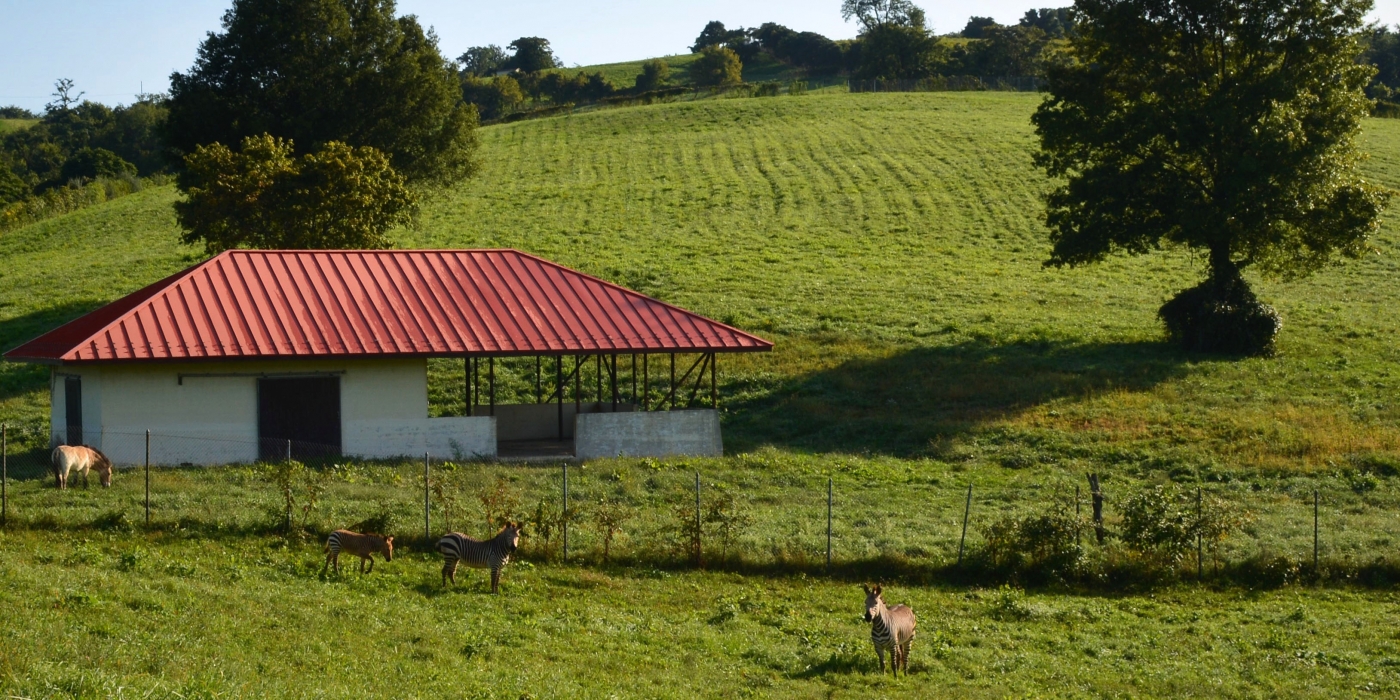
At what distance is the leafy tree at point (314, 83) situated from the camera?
4447cm

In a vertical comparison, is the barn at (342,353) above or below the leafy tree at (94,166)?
below

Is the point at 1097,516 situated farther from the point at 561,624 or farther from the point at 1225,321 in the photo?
the point at 1225,321

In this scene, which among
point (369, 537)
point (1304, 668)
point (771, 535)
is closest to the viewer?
point (1304, 668)

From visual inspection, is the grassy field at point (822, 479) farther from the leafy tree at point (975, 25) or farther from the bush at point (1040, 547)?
the leafy tree at point (975, 25)

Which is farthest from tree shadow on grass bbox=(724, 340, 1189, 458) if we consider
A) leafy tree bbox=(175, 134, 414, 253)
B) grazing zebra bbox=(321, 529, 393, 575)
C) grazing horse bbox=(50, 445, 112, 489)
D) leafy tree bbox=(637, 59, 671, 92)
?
leafy tree bbox=(637, 59, 671, 92)

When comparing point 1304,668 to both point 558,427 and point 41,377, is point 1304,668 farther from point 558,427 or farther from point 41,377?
point 41,377

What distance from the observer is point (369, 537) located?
17328 millimetres

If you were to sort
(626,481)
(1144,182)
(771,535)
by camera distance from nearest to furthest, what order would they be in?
(771,535), (626,481), (1144,182)

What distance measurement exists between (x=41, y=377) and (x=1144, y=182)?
33330 millimetres

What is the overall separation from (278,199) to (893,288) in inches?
871

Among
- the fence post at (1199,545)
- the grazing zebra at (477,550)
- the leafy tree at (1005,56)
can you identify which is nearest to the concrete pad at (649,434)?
the grazing zebra at (477,550)

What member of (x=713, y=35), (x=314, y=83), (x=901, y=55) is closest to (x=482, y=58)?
(x=713, y=35)

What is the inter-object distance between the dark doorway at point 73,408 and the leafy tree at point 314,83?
17.7 m

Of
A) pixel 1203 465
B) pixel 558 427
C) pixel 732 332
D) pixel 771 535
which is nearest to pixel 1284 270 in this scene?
pixel 1203 465
